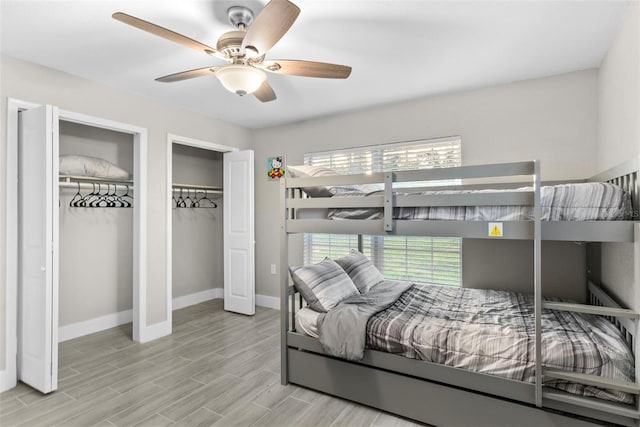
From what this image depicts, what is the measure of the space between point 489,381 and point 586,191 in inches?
45.2

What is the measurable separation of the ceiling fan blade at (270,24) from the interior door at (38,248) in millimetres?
1703

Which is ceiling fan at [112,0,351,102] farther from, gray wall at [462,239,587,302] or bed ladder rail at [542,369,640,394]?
gray wall at [462,239,587,302]

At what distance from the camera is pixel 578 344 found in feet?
6.04

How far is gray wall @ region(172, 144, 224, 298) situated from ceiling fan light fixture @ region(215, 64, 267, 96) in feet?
9.52

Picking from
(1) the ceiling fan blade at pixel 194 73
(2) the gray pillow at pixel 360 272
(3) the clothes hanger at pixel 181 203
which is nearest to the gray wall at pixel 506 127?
(2) the gray pillow at pixel 360 272

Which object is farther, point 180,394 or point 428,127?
point 428,127

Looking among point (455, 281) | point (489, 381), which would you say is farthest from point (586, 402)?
point (455, 281)

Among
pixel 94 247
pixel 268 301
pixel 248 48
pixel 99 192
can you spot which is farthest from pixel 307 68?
pixel 268 301

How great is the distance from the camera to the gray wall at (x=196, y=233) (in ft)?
15.4

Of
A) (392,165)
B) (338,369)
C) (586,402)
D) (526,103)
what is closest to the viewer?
(586,402)

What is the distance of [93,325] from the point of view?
12.3 ft

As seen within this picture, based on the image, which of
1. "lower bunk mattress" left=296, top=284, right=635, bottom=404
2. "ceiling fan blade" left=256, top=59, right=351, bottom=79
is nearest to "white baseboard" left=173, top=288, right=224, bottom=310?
"lower bunk mattress" left=296, top=284, right=635, bottom=404

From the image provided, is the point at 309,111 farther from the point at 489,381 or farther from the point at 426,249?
the point at 489,381

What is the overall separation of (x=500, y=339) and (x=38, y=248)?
3.17m
